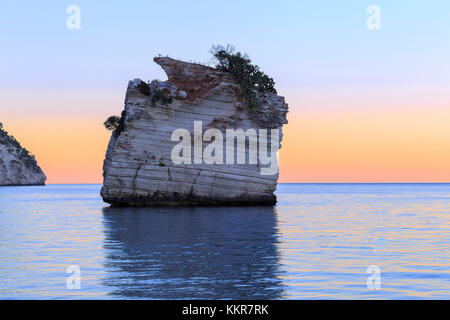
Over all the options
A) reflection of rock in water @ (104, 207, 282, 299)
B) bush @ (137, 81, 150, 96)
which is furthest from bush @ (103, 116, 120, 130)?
reflection of rock in water @ (104, 207, 282, 299)

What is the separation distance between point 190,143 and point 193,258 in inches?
1054

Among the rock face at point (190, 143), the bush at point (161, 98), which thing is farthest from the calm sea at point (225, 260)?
the bush at point (161, 98)

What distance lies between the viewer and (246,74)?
48219 millimetres

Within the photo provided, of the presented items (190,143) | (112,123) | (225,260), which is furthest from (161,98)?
(225,260)

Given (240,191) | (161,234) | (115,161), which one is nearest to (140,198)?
(115,161)

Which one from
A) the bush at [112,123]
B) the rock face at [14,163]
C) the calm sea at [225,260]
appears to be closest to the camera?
the calm sea at [225,260]

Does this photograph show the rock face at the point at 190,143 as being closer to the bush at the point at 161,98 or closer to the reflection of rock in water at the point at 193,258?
the bush at the point at 161,98

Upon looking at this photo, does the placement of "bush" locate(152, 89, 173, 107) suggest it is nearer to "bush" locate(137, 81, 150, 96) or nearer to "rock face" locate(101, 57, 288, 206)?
"rock face" locate(101, 57, 288, 206)

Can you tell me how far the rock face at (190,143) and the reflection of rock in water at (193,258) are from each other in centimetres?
966

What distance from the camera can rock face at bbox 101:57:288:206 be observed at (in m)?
45.6

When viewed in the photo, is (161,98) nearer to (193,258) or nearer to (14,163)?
(193,258)

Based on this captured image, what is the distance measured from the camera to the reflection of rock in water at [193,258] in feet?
47.9

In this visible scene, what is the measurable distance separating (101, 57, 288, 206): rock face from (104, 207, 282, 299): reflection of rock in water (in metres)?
9.66
